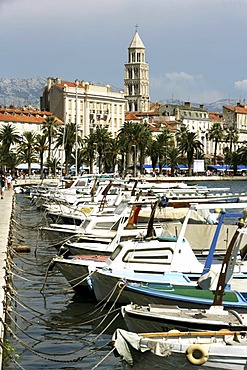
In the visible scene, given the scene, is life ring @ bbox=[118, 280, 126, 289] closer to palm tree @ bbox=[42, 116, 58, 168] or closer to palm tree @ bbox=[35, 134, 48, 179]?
palm tree @ bbox=[35, 134, 48, 179]

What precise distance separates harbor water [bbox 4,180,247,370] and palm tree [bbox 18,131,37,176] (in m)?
126

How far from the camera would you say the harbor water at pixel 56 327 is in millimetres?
21234

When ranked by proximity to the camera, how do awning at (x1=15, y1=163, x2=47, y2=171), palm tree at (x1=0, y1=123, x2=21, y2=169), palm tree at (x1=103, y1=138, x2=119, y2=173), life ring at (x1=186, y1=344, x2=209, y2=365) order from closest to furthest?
life ring at (x1=186, y1=344, x2=209, y2=365)
palm tree at (x1=0, y1=123, x2=21, y2=169)
awning at (x1=15, y1=163, x2=47, y2=171)
palm tree at (x1=103, y1=138, x2=119, y2=173)

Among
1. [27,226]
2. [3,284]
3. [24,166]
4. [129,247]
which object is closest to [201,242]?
[129,247]

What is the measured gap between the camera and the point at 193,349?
15.8 m

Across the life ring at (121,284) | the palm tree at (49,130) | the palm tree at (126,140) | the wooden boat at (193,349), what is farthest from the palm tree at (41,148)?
the wooden boat at (193,349)

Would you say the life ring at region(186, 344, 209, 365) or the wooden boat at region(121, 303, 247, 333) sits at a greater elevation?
the wooden boat at region(121, 303, 247, 333)

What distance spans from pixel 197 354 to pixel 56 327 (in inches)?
408

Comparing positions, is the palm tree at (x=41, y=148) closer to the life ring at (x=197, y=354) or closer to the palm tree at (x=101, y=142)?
the palm tree at (x=101, y=142)

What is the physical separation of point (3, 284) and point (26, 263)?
13698 mm

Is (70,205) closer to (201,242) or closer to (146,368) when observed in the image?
(201,242)

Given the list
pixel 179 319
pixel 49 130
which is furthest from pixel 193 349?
pixel 49 130

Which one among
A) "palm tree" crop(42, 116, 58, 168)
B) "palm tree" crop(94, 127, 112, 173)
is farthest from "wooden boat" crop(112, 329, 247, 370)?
"palm tree" crop(94, 127, 112, 173)

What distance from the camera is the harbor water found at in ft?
69.7
